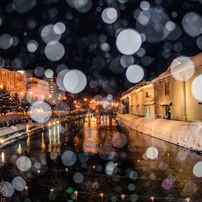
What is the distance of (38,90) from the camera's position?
11162 cm

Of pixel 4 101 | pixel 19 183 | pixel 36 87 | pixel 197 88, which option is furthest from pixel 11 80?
pixel 19 183

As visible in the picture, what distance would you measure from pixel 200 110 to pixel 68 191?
15101 millimetres

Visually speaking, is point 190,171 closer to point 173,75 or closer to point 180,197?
point 180,197

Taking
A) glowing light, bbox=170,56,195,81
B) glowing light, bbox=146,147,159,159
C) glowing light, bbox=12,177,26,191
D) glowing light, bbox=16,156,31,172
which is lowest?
glowing light, bbox=146,147,159,159

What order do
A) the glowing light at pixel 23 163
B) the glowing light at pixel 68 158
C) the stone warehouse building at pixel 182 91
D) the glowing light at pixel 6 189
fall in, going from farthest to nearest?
1. the stone warehouse building at pixel 182 91
2. the glowing light at pixel 68 158
3. the glowing light at pixel 23 163
4. the glowing light at pixel 6 189

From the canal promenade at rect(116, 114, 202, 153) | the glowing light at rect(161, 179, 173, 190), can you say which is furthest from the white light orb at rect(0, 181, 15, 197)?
the canal promenade at rect(116, 114, 202, 153)

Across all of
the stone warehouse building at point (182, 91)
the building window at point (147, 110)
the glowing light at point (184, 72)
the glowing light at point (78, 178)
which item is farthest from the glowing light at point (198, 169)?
the building window at point (147, 110)

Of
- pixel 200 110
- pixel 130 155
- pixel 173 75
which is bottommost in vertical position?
pixel 130 155

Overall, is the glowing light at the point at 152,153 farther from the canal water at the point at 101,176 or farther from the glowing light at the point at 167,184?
the glowing light at the point at 167,184

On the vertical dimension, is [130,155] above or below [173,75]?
below

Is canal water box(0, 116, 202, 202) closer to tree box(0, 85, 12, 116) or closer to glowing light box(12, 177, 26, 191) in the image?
glowing light box(12, 177, 26, 191)

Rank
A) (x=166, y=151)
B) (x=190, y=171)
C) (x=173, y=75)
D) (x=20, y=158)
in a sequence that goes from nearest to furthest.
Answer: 1. (x=190, y=171)
2. (x=20, y=158)
3. (x=166, y=151)
4. (x=173, y=75)

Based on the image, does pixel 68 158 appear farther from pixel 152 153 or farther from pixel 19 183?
pixel 152 153

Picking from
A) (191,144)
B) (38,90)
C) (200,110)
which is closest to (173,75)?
(200,110)
